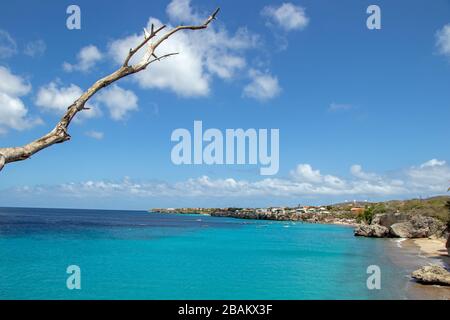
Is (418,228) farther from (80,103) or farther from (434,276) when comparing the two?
(80,103)

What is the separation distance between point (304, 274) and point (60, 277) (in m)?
17.9

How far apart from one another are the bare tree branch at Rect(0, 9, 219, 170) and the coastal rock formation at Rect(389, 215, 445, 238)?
2409 inches

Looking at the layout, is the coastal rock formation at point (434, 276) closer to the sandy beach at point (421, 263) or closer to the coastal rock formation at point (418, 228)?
the sandy beach at point (421, 263)

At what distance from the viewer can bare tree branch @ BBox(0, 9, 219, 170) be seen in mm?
3416

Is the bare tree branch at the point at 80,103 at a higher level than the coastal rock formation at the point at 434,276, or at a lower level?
higher

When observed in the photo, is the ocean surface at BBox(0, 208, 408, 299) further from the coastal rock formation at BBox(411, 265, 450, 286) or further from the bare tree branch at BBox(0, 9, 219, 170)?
the bare tree branch at BBox(0, 9, 219, 170)

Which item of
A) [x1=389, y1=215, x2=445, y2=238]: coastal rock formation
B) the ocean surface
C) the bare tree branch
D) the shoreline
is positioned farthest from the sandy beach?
the bare tree branch

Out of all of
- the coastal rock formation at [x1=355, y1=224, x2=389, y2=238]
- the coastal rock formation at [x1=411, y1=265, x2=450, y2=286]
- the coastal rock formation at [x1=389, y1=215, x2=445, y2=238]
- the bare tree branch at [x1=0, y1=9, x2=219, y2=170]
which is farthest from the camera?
the coastal rock formation at [x1=355, y1=224, x2=389, y2=238]

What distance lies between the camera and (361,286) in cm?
2309

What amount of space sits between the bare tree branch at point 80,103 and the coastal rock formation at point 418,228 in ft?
201

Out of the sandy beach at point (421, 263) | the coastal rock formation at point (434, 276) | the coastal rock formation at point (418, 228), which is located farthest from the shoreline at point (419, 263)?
the coastal rock formation at point (418, 228)

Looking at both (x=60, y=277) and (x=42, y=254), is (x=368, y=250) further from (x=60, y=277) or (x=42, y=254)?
(x=42, y=254)

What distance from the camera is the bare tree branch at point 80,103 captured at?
3416 mm
